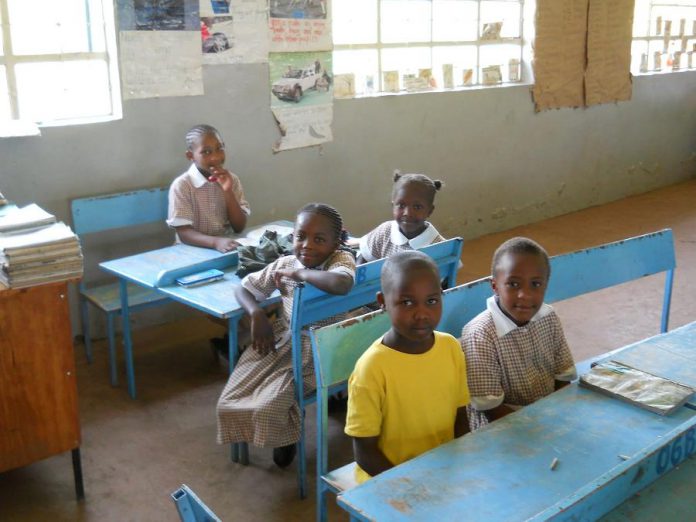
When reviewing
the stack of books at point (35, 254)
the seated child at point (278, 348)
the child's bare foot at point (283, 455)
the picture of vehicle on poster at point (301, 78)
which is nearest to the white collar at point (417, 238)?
the seated child at point (278, 348)

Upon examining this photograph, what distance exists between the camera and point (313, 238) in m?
2.58

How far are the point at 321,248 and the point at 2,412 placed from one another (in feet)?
3.65

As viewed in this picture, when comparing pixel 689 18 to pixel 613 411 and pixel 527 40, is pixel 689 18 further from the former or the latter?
pixel 613 411

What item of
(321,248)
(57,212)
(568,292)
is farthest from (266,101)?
(568,292)

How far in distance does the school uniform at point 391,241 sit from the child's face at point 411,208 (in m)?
0.03

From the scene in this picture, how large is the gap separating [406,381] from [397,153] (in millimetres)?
3485

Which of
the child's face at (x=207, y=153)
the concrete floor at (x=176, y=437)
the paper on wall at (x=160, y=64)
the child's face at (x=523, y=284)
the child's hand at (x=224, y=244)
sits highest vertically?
the paper on wall at (x=160, y=64)

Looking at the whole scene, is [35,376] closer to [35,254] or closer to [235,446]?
[35,254]

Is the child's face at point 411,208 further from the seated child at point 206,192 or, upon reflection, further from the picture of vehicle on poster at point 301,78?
the picture of vehicle on poster at point 301,78

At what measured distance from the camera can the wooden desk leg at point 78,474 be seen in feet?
8.41

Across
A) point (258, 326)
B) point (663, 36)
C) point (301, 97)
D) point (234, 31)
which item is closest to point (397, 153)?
point (301, 97)

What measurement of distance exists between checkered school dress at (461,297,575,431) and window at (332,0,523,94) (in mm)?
3077

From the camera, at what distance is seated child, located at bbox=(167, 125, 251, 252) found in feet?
11.9

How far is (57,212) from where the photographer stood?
3652 mm
